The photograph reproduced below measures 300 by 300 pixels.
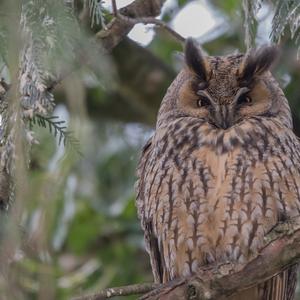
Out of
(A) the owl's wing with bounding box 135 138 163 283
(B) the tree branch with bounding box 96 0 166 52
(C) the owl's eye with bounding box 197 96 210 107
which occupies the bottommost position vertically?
(A) the owl's wing with bounding box 135 138 163 283

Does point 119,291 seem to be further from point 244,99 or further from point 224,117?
point 244,99

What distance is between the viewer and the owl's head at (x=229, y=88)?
10.4 ft

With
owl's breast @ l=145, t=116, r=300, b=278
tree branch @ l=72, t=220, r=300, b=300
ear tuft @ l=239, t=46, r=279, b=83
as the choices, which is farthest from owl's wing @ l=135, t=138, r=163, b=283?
tree branch @ l=72, t=220, r=300, b=300

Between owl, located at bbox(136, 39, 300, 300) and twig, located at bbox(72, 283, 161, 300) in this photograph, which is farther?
owl, located at bbox(136, 39, 300, 300)

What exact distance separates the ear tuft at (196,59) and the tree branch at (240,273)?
860 millimetres

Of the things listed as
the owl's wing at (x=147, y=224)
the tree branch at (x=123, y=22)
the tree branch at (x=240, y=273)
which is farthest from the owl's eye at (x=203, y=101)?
the tree branch at (x=240, y=273)

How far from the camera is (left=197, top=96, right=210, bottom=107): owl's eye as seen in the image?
3.24 meters

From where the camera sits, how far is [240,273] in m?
2.55

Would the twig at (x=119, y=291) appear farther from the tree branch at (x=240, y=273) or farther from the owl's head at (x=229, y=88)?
the owl's head at (x=229, y=88)

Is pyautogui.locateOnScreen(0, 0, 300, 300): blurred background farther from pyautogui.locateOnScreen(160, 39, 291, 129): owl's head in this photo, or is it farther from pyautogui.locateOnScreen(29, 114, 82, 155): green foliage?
pyautogui.locateOnScreen(29, 114, 82, 155): green foliage

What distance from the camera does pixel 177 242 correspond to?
3111 millimetres

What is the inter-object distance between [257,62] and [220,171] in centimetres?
45

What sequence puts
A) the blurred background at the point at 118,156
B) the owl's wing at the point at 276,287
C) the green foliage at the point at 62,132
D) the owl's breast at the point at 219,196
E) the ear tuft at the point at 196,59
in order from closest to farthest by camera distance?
the green foliage at the point at 62,132, the owl's breast at the point at 219,196, the owl's wing at the point at 276,287, the ear tuft at the point at 196,59, the blurred background at the point at 118,156

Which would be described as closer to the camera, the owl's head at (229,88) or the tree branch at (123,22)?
the tree branch at (123,22)
